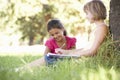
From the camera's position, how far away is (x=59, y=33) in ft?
21.2

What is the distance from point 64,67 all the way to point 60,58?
0.76 m

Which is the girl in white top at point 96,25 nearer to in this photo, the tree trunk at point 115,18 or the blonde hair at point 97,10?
the blonde hair at point 97,10

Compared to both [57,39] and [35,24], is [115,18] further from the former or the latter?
[35,24]

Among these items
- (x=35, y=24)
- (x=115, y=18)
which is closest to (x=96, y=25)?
(x=115, y=18)

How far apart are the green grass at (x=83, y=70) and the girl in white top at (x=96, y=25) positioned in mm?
274

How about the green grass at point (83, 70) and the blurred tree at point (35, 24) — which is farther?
the blurred tree at point (35, 24)

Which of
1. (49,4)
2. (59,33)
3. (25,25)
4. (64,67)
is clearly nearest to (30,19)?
(25,25)

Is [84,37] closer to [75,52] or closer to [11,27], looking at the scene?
[11,27]

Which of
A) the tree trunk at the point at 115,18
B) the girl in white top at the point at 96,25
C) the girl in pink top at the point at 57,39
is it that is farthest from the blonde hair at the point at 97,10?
the girl in pink top at the point at 57,39

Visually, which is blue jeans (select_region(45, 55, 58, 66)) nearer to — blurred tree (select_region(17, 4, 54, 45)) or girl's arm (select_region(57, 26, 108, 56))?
girl's arm (select_region(57, 26, 108, 56))

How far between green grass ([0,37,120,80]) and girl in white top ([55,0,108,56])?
27 centimetres

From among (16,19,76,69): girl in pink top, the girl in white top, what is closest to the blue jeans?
the girl in white top

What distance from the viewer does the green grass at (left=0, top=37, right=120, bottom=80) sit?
3.84 meters

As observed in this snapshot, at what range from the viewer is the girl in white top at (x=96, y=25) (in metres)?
5.32
